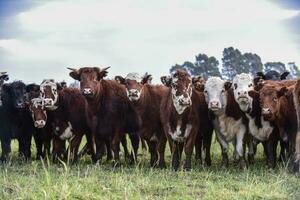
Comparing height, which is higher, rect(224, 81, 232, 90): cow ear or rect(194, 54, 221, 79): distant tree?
rect(194, 54, 221, 79): distant tree

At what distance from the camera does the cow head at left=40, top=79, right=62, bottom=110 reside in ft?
43.1

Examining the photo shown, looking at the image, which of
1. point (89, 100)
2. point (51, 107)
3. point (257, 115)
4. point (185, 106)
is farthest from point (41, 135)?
point (257, 115)

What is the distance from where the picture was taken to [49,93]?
43.6ft

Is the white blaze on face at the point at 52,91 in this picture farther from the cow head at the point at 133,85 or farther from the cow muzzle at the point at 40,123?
the cow head at the point at 133,85

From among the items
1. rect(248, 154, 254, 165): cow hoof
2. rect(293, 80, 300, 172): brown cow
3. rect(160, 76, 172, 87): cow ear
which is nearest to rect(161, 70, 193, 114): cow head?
rect(160, 76, 172, 87): cow ear

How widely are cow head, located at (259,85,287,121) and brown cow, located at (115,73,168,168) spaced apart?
2.32 meters

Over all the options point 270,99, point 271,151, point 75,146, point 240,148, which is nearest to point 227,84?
point 270,99

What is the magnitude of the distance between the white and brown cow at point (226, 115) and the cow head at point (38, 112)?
3.53m

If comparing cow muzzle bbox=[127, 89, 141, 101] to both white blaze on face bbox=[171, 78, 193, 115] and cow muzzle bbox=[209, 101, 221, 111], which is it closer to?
white blaze on face bbox=[171, 78, 193, 115]

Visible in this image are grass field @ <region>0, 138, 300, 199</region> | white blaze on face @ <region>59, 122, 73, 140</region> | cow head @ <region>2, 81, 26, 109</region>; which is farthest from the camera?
cow head @ <region>2, 81, 26, 109</region>

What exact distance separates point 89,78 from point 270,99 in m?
3.69

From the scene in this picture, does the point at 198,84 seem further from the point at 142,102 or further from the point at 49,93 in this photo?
the point at 49,93

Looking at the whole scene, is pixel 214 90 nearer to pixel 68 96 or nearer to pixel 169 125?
pixel 169 125

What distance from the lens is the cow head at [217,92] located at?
11881mm
